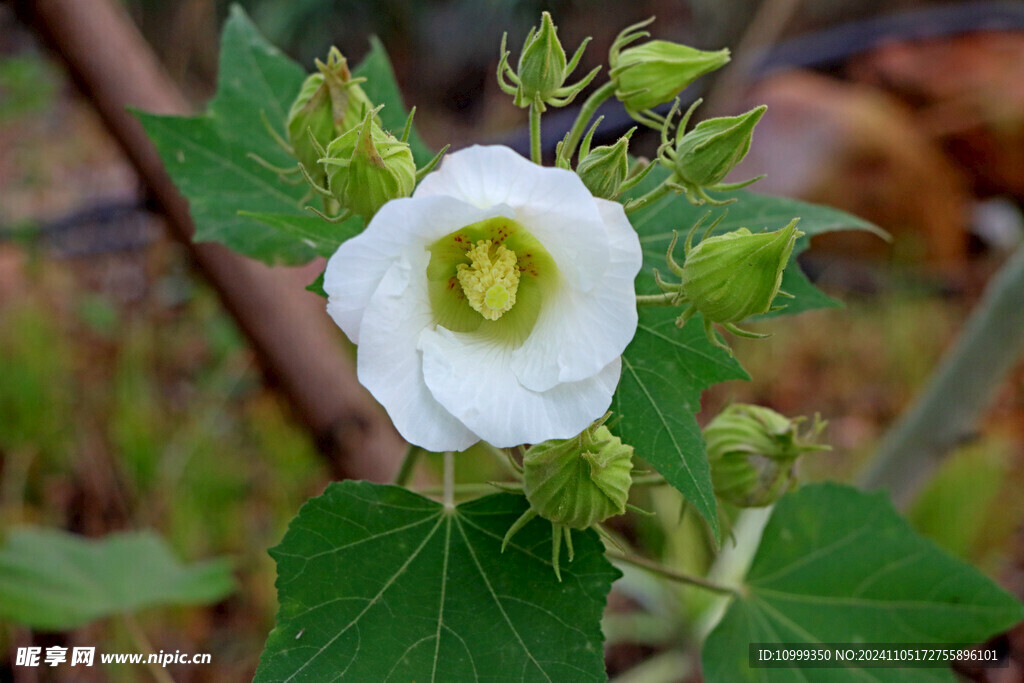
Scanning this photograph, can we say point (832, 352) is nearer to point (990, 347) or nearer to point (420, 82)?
point (990, 347)

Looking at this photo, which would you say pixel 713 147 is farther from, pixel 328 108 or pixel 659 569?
pixel 659 569

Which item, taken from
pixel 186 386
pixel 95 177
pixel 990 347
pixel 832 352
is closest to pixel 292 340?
pixel 990 347

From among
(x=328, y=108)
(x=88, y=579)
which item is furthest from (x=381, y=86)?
(x=88, y=579)

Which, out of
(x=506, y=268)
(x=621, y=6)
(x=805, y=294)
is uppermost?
(x=506, y=268)

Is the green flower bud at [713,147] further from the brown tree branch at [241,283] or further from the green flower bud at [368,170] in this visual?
the brown tree branch at [241,283]

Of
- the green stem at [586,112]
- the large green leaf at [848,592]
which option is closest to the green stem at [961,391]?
the large green leaf at [848,592]

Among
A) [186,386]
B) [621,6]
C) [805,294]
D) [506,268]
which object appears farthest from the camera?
[621,6]

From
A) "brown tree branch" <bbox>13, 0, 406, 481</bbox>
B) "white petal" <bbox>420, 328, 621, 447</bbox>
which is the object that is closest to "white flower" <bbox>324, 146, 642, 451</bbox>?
"white petal" <bbox>420, 328, 621, 447</bbox>
